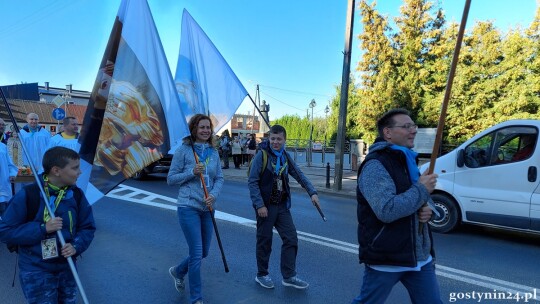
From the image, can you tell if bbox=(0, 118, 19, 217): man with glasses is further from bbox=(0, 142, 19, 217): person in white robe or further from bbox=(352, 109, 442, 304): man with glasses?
bbox=(352, 109, 442, 304): man with glasses

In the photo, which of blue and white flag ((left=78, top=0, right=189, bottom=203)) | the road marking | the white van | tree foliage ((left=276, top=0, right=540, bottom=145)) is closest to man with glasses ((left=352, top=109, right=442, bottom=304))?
blue and white flag ((left=78, top=0, right=189, bottom=203))

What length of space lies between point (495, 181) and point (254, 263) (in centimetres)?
424

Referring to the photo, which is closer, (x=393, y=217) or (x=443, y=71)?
(x=393, y=217)

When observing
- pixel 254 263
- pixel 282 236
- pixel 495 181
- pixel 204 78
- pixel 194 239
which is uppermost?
pixel 204 78

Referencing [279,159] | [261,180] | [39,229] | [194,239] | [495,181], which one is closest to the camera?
[39,229]

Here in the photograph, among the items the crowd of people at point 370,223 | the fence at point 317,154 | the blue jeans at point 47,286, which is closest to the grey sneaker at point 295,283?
Result: the crowd of people at point 370,223

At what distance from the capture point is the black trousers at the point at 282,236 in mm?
4234

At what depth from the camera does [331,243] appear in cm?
619

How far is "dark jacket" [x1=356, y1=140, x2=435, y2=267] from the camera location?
227cm

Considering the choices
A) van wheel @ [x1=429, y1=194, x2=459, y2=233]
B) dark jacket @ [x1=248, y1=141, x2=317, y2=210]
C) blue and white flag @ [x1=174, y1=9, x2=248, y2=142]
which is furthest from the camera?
van wheel @ [x1=429, y1=194, x2=459, y2=233]

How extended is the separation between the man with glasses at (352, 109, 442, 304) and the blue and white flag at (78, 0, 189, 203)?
2215mm

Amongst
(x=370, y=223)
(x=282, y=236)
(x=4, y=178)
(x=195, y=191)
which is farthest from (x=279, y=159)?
(x=4, y=178)

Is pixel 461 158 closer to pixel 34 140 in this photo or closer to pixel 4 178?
pixel 4 178

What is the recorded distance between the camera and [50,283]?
2.57 meters
